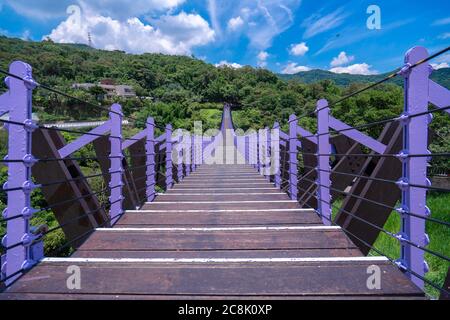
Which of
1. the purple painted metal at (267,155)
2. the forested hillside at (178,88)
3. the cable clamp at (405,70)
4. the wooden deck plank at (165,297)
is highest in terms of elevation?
the forested hillside at (178,88)

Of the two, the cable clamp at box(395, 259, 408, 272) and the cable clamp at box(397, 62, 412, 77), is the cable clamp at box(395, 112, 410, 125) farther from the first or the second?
the cable clamp at box(395, 259, 408, 272)

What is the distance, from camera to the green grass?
6.33 metres

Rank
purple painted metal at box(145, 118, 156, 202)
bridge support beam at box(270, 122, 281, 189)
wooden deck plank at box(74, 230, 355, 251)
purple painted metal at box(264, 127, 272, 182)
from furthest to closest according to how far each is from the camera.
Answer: purple painted metal at box(264, 127, 272, 182) < bridge support beam at box(270, 122, 281, 189) < purple painted metal at box(145, 118, 156, 202) < wooden deck plank at box(74, 230, 355, 251)

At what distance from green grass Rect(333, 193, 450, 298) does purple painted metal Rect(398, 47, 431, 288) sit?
2490mm

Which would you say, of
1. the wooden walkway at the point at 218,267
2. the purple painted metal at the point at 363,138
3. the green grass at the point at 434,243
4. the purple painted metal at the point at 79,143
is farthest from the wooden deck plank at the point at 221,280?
the green grass at the point at 434,243

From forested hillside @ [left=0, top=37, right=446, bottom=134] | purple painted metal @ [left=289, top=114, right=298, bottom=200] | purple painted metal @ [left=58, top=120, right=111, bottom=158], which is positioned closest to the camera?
purple painted metal @ [left=58, top=120, right=111, bottom=158]

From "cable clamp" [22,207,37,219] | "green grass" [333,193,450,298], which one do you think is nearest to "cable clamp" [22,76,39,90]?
"cable clamp" [22,207,37,219]

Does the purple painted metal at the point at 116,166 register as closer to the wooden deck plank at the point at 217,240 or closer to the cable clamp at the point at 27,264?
the wooden deck plank at the point at 217,240

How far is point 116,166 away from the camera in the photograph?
2.67 m

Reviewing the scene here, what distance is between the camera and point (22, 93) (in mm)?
1477

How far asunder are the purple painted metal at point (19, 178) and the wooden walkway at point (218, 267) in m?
0.10

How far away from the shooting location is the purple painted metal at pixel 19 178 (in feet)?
4.72

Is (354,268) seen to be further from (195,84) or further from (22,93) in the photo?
(195,84)
